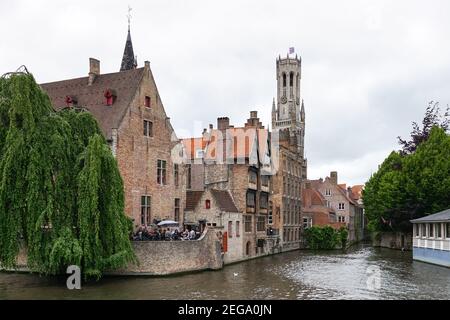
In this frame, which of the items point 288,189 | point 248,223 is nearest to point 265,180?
point 248,223

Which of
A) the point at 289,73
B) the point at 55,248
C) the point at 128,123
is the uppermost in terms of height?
the point at 289,73

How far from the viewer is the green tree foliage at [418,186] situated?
1774 inches

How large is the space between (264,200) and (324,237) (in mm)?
11445

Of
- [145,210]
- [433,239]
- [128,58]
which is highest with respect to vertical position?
[128,58]

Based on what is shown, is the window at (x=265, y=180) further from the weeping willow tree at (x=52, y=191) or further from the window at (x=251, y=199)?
the weeping willow tree at (x=52, y=191)

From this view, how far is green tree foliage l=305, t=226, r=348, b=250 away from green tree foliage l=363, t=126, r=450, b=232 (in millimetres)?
4814

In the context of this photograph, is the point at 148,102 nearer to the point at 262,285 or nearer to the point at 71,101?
the point at 71,101

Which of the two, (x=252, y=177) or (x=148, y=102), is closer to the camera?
(x=148, y=102)

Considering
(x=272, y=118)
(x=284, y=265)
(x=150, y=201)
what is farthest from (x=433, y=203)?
(x=272, y=118)

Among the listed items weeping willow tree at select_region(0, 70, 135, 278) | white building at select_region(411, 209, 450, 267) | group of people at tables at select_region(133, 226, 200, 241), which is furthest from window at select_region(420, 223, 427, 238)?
weeping willow tree at select_region(0, 70, 135, 278)

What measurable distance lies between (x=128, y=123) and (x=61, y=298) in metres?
14.1

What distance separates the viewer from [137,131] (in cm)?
3291

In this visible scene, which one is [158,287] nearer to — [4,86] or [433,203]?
[4,86]

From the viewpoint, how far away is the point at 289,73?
12388cm
